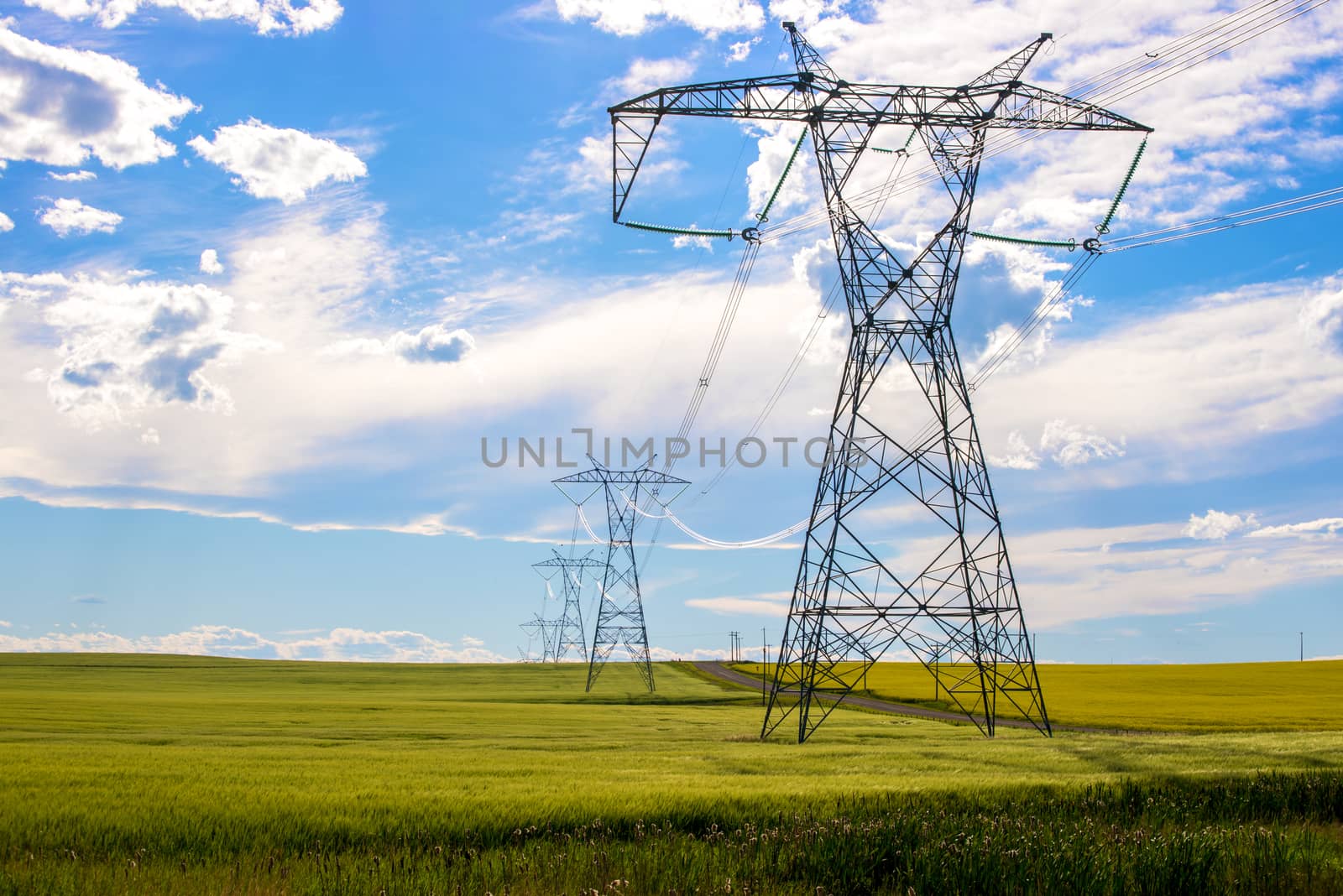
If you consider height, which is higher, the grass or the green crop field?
the green crop field

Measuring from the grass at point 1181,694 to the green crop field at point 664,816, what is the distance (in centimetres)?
2557

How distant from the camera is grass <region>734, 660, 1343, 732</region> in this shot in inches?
Result: 2338

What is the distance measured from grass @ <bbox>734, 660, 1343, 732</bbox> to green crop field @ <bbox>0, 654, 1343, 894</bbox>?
25.6 metres

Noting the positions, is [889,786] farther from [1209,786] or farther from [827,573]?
[827,573]

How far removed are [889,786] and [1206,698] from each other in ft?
238

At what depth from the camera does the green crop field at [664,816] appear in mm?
12023

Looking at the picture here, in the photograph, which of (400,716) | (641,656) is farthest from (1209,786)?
(641,656)

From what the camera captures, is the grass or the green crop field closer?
the green crop field

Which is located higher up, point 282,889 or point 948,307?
point 948,307

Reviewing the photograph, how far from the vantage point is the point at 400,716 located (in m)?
55.6

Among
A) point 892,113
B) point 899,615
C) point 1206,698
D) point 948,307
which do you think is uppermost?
point 892,113

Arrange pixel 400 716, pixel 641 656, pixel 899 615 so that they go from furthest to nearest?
1. pixel 641 656
2. pixel 400 716
3. pixel 899 615

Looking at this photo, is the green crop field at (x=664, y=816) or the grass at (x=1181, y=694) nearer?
the green crop field at (x=664, y=816)

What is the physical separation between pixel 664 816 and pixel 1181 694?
84.5 metres
